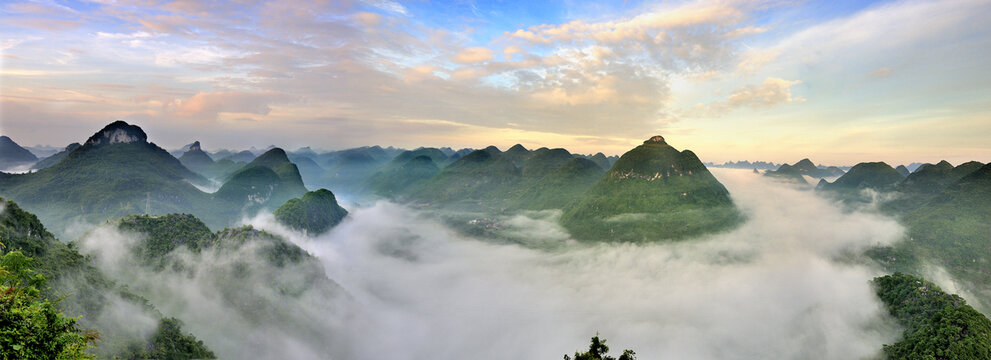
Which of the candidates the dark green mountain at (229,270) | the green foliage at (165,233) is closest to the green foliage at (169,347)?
the dark green mountain at (229,270)

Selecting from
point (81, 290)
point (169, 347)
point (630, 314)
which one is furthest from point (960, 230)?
point (81, 290)

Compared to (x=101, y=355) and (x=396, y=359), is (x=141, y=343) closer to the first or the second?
(x=101, y=355)

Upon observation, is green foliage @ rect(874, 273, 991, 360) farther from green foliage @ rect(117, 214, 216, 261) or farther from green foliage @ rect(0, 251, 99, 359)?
green foliage @ rect(117, 214, 216, 261)

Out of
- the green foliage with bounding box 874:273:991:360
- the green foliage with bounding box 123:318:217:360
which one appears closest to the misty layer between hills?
the green foliage with bounding box 874:273:991:360

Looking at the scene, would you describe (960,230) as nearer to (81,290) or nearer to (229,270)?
(229,270)

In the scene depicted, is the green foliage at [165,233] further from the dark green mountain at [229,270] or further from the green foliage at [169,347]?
the green foliage at [169,347]
